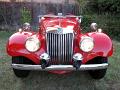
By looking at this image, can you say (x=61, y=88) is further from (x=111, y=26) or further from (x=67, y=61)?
(x=111, y=26)

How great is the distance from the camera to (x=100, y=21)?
41.8 feet

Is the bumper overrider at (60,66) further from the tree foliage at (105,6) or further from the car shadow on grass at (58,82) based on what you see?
the tree foliage at (105,6)

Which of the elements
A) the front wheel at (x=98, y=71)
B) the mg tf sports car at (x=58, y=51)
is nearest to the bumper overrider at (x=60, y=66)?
the mg tf sports car at (x=58, y=51)

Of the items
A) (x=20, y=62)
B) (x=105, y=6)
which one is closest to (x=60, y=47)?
(x=20, y=62)

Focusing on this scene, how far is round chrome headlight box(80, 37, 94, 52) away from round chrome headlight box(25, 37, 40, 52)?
29.8 inches

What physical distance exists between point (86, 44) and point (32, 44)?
925 mm

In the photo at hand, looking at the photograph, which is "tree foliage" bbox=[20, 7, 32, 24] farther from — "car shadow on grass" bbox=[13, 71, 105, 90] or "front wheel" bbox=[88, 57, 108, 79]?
"front wheel" bbox=[88, 57, 108, 79]

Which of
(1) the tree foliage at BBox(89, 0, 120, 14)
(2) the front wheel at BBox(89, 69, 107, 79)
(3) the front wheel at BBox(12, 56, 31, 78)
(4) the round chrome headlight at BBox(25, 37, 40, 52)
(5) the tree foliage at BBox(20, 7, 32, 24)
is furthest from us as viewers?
(5) the tree foliage at BBox(20, 7, 32, 24)

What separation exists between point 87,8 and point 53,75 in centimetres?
→ 678

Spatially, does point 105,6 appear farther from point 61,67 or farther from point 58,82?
point 61,67

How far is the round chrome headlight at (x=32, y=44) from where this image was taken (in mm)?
6105

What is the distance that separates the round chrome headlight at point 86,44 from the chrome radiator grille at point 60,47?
20cm

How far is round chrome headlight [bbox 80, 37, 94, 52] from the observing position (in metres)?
6.12

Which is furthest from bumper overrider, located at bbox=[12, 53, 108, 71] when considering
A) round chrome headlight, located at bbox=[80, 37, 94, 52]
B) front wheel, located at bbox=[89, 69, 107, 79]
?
front wheel, located at bbox=[89, 69, 107, 79]
